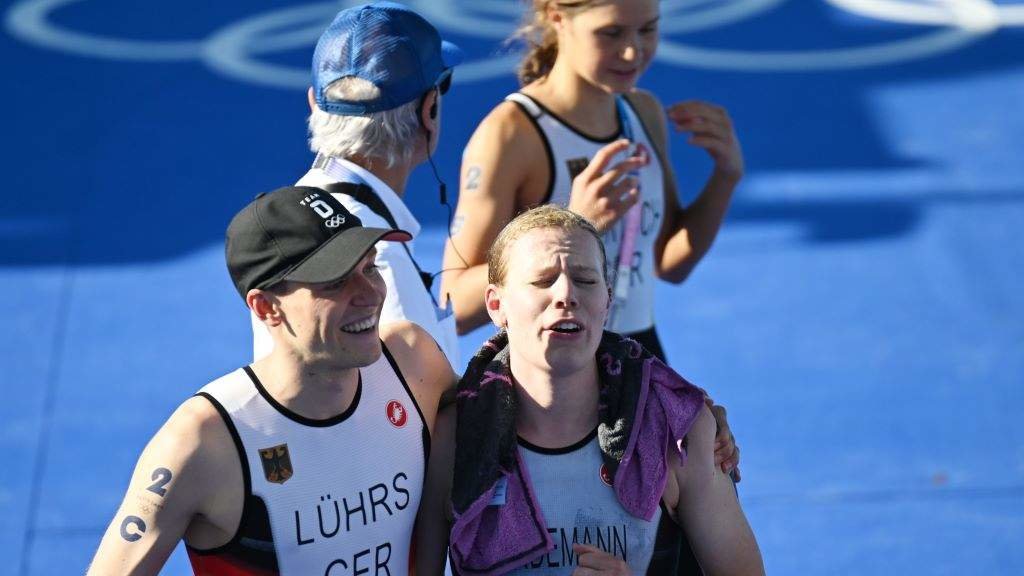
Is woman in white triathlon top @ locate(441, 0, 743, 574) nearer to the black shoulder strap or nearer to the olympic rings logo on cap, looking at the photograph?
the black shoulder strap

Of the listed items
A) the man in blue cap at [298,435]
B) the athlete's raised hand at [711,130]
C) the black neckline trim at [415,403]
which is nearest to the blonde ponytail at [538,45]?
the athlete's raised hand at [711,130]

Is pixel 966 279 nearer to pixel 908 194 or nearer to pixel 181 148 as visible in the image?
pixel 908 194

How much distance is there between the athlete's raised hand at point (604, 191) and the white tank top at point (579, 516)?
40.1 inches

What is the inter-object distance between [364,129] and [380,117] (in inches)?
1.9

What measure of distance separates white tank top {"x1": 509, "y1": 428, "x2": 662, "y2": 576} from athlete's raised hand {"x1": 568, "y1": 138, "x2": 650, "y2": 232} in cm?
102

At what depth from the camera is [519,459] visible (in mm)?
2615

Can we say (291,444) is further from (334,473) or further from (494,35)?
(494,35)

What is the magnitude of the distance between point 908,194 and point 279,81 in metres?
3.69

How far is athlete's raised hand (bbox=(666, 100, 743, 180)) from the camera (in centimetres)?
406

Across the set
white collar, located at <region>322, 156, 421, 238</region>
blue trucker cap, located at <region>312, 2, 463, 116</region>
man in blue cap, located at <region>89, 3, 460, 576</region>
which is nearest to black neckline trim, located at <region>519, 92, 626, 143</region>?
blue trucker cap, located at <region>312, 2, 463, 116</region>

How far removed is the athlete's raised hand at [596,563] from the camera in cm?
254

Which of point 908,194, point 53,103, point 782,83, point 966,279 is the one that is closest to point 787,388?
point 966,279

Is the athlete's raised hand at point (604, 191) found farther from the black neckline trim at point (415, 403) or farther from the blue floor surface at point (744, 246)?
the blue floor surface at point (744, 246)

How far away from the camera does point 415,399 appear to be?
272cm
